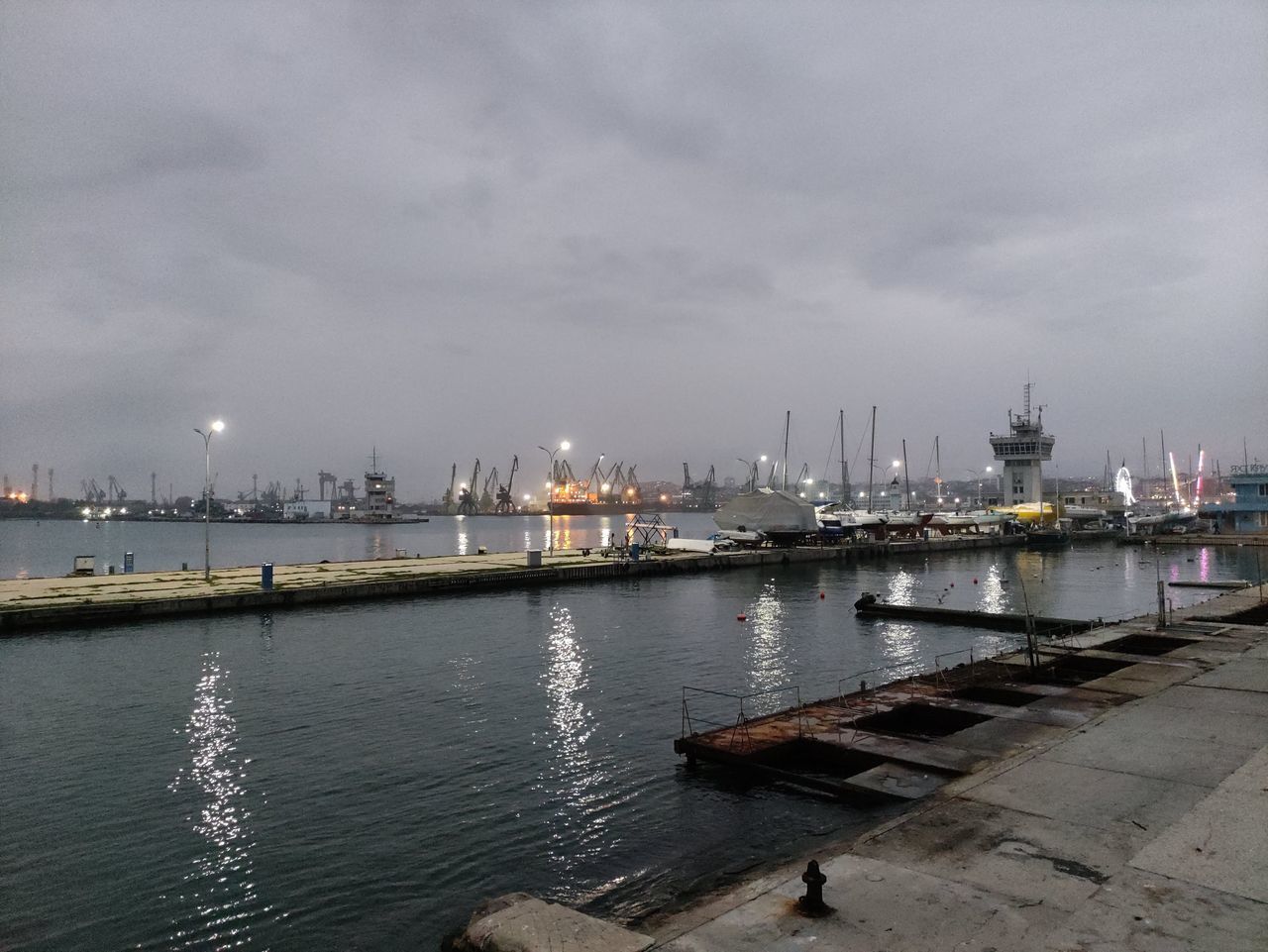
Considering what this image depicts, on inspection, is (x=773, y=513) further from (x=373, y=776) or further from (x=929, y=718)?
(x=373, y=776)

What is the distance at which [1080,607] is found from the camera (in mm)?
61406

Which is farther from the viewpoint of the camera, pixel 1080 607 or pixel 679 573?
pixel 679 573

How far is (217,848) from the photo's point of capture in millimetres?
18047

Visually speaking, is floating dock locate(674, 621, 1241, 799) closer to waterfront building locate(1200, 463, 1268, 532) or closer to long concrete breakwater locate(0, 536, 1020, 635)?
long concrete breakwater locate(0, 536, 1020, 635)

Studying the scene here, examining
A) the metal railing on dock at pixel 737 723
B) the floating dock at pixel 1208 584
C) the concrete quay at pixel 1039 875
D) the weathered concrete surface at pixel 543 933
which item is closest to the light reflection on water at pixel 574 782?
the metal railing on dock at pixel 737 723

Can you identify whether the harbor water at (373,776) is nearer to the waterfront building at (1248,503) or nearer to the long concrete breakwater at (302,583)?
the long concrete breakwater at (302,583)

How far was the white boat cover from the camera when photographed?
114m

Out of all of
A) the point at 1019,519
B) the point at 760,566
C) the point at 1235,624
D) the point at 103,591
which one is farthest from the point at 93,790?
the point at 1019,519

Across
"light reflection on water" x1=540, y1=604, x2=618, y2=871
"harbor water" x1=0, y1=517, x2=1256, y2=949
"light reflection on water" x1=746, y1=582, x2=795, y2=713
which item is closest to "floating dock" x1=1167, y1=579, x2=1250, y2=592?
"harbor water" x1=0, y1=517, x2=1256, y2=949

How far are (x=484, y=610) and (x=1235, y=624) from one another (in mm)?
45429

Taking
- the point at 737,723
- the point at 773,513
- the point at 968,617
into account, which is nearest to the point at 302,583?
the point at 737,723

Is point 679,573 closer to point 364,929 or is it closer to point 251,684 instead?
point 251,684

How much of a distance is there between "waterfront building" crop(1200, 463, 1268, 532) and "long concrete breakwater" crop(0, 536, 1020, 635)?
3558 inches

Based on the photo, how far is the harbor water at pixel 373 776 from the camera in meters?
15.7
